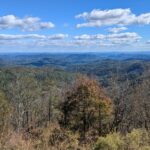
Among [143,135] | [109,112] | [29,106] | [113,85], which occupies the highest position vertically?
[143,135]

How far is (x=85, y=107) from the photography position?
138 feet

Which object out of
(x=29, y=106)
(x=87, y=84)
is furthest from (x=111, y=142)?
(x=29, y=106)

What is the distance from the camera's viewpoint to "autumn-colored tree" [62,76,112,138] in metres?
41.9

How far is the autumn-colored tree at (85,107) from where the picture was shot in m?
41.9

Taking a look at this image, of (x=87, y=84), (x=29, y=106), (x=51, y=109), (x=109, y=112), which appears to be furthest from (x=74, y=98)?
(x=29, y=106)

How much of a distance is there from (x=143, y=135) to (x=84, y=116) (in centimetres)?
3470

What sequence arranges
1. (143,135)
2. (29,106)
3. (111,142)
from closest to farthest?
(111,142)
(143,135)
(29,106)

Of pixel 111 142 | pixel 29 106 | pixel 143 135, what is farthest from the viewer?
pixel 29 106

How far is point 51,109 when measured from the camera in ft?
214

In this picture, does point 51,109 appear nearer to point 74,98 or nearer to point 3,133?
point 74,98

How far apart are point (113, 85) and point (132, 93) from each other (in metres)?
2.86

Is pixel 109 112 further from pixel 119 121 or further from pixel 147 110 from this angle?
pixel 147 110

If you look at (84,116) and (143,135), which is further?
(84,116)

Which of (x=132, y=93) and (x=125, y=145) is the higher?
(x=125, y=145)
